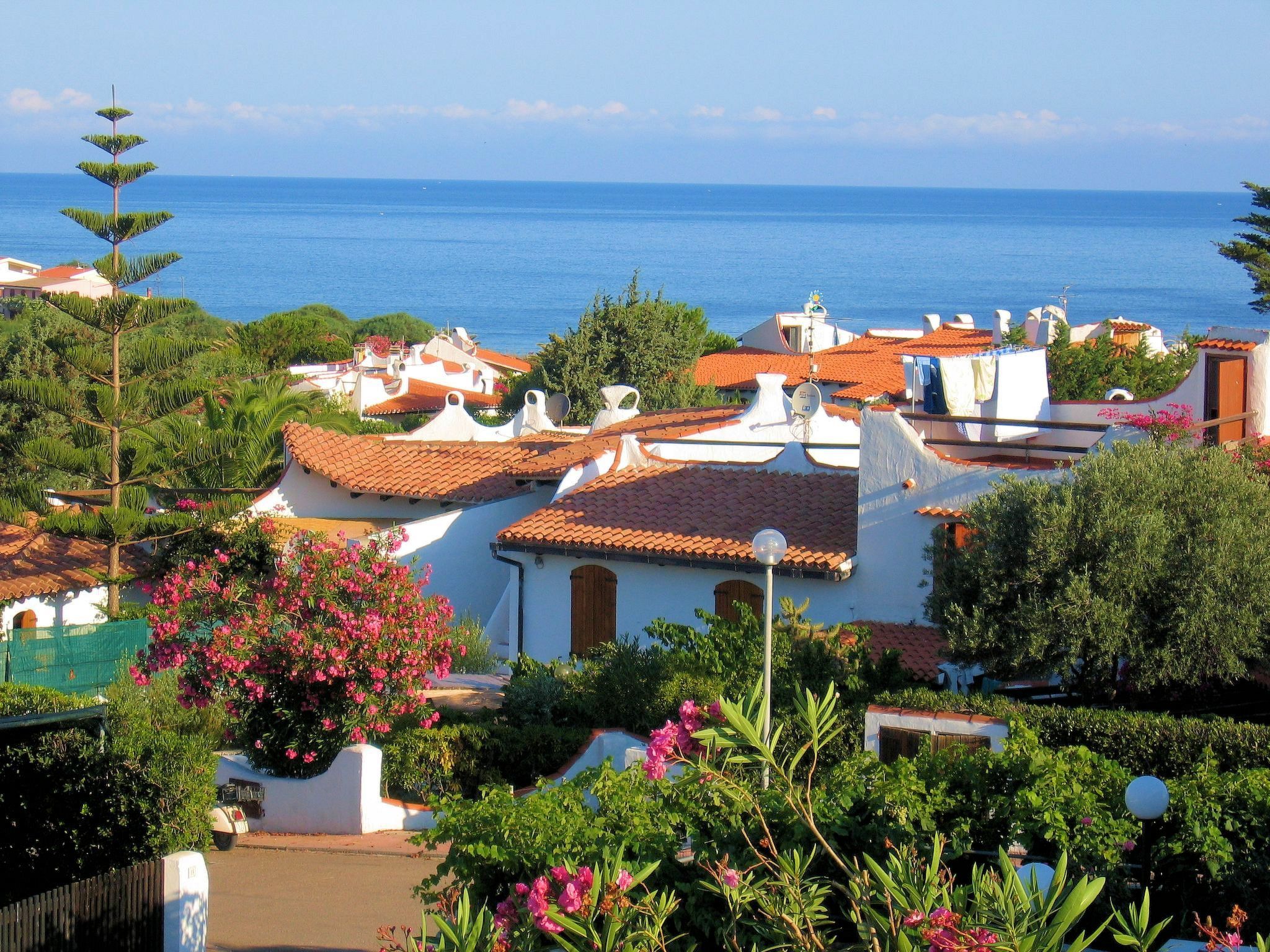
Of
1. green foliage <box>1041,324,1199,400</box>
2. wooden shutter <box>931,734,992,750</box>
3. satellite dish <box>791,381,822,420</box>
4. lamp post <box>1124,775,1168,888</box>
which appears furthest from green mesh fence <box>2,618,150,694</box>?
green foliage <box>1041,324,1199,400</box>

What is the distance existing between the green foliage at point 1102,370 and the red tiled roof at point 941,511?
16467mm

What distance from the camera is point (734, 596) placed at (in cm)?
1812

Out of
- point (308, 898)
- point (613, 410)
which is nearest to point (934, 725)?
point (308, 898)

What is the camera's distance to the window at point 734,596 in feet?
59.0

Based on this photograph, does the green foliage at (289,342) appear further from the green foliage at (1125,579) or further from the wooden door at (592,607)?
the green foliage at (1125,579)

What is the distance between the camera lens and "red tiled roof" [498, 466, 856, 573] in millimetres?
18062

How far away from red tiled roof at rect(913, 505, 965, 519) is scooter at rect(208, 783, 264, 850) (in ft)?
27.8

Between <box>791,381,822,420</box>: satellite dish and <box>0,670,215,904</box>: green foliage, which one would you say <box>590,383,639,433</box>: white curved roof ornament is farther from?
<box>0,670,215,904</box>: green foliage

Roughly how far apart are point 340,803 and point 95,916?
15.0 ft

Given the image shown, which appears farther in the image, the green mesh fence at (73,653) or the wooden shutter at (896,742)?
the green mesh fence at (73,653)

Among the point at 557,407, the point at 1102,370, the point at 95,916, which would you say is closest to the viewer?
the point at 95,916

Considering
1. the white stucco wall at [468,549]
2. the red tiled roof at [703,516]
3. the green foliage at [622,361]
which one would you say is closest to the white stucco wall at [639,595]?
the red tiled roof at [703,516]

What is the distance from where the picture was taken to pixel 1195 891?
26.5ft

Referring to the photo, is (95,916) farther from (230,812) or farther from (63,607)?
(63,607)
